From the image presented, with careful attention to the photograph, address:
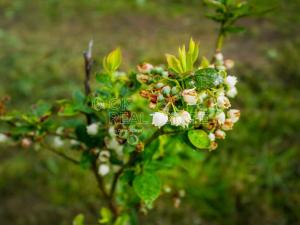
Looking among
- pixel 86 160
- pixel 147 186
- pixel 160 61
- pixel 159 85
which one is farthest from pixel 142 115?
pixel 160 61

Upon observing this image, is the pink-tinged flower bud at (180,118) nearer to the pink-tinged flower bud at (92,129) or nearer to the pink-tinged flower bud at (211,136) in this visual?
the pink-tinged flower bud at (211,136)

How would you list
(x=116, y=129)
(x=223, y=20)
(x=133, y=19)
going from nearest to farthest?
(x=116, y=129), (x=223, y=20), (x=133, y=19)

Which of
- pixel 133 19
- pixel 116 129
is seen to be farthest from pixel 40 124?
pixel 133 19

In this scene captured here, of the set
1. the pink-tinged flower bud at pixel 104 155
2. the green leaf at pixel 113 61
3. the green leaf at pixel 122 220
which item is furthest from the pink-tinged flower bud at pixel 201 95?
the green leaf at pixel 122 220

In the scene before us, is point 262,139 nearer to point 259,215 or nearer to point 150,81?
point 259,215

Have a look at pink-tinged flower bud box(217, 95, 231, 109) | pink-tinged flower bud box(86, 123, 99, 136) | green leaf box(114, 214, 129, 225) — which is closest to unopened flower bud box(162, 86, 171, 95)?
pink-tinged flower bud box(217, 95, 231, 109)
